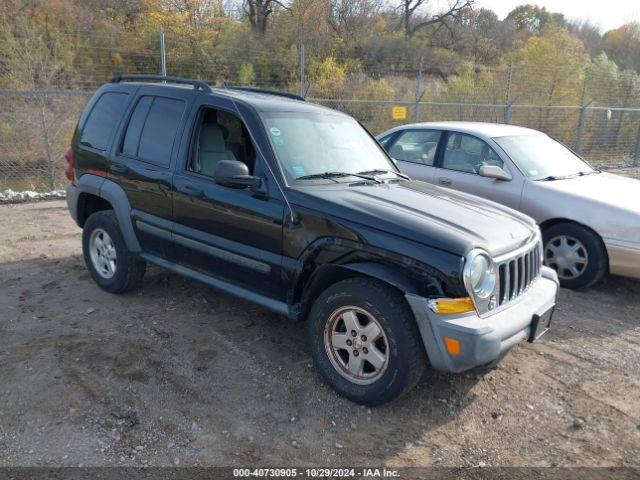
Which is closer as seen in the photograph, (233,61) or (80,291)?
(80,291)

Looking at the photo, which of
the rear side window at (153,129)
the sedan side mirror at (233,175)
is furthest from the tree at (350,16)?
the sedan side mirror at (233,175)

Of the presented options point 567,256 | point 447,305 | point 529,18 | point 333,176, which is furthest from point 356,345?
point 529,18

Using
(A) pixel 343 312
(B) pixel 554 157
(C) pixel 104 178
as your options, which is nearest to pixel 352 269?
(A) pixel 343 312

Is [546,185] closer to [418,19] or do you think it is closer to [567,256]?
[567,256]

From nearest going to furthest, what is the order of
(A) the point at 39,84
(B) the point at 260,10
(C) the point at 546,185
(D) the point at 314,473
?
(D) the point at 314,473 → (C) the point at 546,185 → (A) the point at 39,84 → (B) the point at 260,10

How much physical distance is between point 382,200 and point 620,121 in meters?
17.5

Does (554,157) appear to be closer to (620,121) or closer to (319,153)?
(319,153)

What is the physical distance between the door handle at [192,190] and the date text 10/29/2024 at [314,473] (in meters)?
2.05

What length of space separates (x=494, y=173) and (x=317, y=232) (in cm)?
319

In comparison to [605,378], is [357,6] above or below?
above

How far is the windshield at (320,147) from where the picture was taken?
149 inches

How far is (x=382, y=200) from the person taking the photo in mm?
3559

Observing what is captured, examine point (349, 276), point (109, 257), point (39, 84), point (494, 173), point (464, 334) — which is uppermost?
point (39, 84)

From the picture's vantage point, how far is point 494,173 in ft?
19.1
